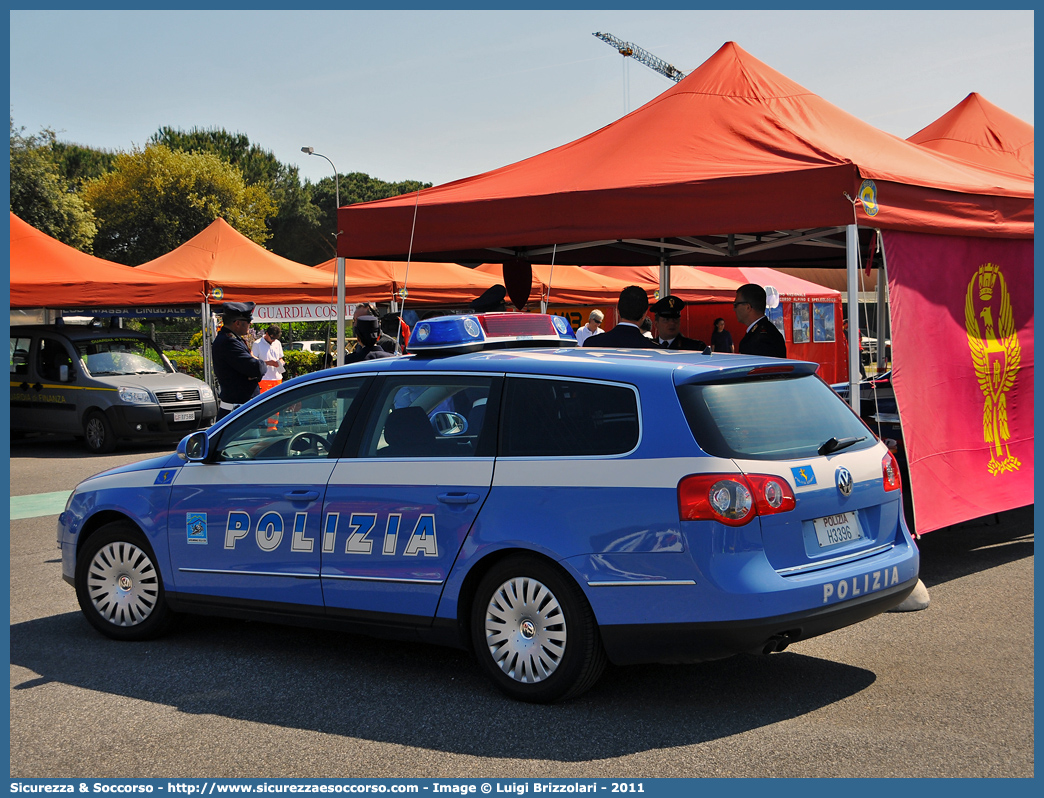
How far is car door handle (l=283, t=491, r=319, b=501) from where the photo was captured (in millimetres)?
5247

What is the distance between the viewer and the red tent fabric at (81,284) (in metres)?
17.8

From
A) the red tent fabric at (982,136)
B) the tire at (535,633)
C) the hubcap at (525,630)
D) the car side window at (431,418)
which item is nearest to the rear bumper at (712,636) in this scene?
the tire at (535,633)

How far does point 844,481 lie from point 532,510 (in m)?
1.41

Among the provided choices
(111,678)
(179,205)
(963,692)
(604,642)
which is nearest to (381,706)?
(604,642)

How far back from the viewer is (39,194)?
45469mm

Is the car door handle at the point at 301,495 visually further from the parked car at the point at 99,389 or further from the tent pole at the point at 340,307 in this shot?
the parked car at the point at 99,389

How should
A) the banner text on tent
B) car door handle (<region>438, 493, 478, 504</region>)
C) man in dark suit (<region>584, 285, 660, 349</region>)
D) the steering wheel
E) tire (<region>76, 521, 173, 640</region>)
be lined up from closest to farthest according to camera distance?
1. car door handle (<region>438, 493, 478, 504</region>)
2. the steering wheel
3. tire (<region>76, 521, 173, 640</region>)
4. man in dark suit (<region>584, 285, 660, 349</region>)
5. the banner text on tent

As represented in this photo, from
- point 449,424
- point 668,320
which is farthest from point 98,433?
point 449,424

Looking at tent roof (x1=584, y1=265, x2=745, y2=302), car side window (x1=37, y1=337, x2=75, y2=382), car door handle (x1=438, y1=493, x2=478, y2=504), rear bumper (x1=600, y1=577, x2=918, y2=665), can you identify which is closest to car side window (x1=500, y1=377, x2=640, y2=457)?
car door handle (x1=438, y1=493, x2=478, y2=504)

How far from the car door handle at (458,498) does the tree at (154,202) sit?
5819cm

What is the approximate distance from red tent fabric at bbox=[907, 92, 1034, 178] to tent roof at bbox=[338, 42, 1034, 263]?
5.39 meters

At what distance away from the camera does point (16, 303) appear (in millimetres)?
17828

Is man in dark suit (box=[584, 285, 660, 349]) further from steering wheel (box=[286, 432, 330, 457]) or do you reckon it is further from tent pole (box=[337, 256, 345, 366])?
tent pole (box=[337, 256, 345, 366])

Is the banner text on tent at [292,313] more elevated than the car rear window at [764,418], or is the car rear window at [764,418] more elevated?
the banner text on tent at [292,313]
